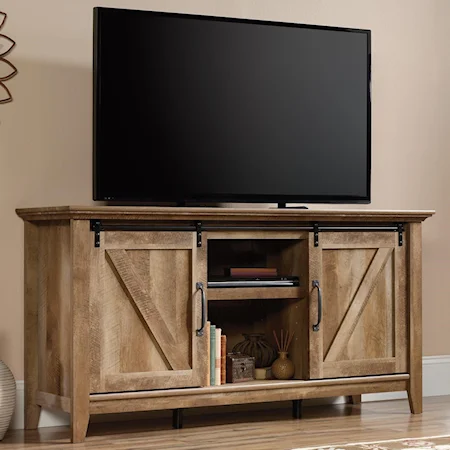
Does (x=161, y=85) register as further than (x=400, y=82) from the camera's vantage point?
No

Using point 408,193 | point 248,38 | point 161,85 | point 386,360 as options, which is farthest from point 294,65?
point 386,360

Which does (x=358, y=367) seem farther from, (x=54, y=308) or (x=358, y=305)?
(x=54, y=308)

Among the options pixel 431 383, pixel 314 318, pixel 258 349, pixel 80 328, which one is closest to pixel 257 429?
pixel 258 349

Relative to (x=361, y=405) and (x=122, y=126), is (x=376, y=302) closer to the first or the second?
(x=361, y=405)

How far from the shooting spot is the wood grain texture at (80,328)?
11.9 feet

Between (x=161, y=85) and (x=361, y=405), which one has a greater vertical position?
(x=161, y=85)

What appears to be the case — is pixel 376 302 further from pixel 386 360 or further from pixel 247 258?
pixel 247 258

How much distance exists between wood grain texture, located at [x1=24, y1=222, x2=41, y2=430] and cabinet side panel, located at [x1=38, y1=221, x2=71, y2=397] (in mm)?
37

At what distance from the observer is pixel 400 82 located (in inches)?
191

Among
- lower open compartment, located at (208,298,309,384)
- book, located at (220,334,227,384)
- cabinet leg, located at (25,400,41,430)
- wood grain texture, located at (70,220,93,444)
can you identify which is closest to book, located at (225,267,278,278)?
lower open compartment, located at (208,298,309,384)

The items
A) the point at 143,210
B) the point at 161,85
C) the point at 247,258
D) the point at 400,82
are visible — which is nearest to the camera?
the point at 143,210

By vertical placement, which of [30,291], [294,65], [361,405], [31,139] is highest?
[294,65]

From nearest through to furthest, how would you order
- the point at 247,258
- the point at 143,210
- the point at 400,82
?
the point at 143,210, the point at 247,258, the point at 400,82

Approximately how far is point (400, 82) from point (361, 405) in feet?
5.23
